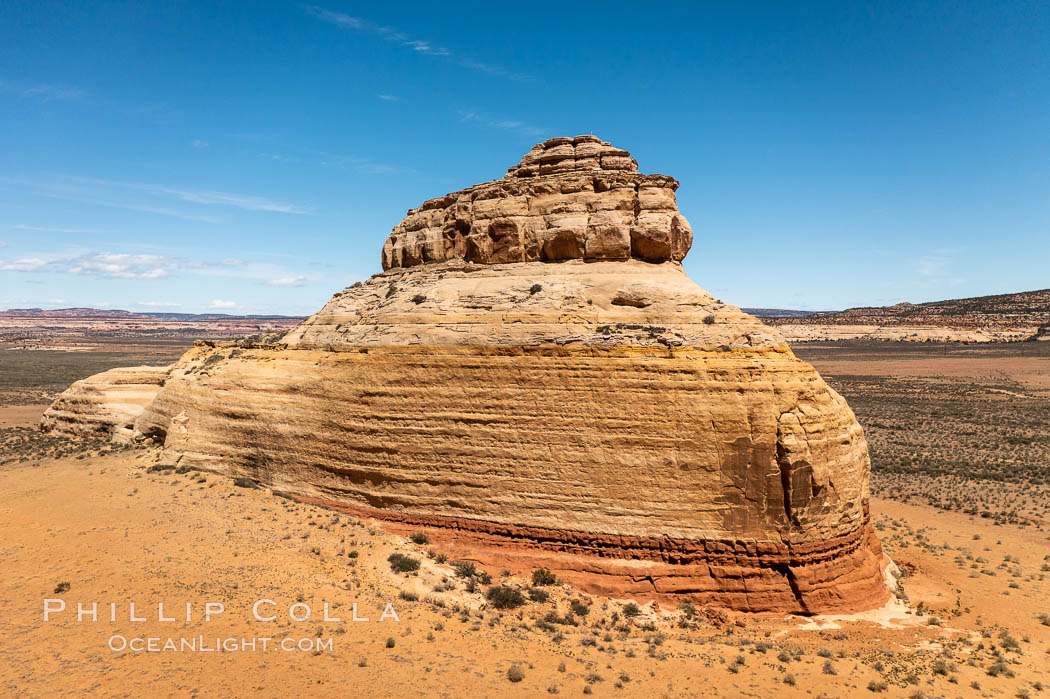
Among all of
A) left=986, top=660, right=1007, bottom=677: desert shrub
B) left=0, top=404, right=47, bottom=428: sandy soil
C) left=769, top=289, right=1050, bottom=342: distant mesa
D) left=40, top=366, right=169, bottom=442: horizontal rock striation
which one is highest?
left=769, top=289, right=1050, bottom=342: distant mesa

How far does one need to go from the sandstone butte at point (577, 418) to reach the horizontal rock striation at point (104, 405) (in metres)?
8.11

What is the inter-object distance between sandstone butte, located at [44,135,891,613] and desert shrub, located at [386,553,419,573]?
147cm

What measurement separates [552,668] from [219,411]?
48.2 ft

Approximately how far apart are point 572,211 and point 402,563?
36.7 feet

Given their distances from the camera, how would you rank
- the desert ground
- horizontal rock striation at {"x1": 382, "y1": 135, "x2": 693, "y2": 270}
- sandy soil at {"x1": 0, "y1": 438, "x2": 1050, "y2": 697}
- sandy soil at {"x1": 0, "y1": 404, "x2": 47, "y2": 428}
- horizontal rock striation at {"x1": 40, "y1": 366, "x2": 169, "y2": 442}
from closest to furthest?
sandy soil at {"x1": 0, "y1": 438, "x2": 1050, "y2": 697}, the desert ground, horizontal rock striation at {"x1": 382, "y1": 135, "x2": 693, "y2": 270}, horizontal rock striation at {"x1": 40, "y1": 366, "x2": 169, "y2": 442}, sandy soil at {"x1": 0, "y1": 404, "x2": 47, "y2": 428}

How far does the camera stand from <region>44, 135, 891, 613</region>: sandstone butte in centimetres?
1333

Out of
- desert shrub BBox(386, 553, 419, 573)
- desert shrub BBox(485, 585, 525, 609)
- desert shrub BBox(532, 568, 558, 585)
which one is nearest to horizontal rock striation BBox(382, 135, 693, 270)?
desert shrub BBox(532, 568, 558, 585)

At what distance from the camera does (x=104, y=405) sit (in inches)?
1029

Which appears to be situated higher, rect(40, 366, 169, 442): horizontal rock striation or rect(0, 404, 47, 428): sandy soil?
rect(40, 366, 169, 442): horizontal rock striation


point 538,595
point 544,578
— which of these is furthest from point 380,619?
point 544,578

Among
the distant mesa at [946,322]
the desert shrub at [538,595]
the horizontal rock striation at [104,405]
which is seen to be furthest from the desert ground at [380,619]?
the distant mesa at [946,322]

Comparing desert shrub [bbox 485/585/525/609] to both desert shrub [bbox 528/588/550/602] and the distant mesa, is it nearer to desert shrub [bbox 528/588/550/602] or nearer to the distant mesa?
desert shrub [bbox 528/588/550/602]

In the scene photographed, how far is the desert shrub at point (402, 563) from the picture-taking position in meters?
13.3

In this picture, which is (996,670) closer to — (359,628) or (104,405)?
(359,628)
